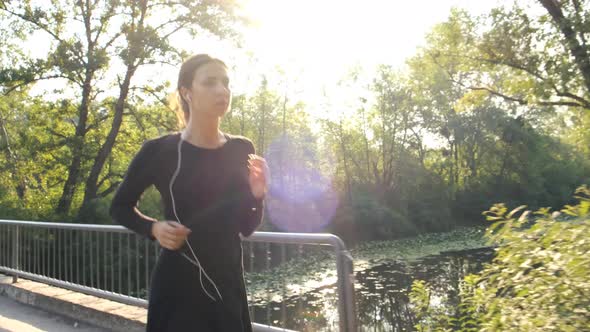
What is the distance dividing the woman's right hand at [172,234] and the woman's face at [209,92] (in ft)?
1.44

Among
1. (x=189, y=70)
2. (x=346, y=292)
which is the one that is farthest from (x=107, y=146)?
(x=189, y=70)

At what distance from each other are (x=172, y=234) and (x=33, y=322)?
451 centimetres

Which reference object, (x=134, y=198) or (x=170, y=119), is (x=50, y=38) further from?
(x=134, y=198)

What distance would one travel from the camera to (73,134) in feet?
63.8

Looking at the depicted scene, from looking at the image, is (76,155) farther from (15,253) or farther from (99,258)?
(99,258)

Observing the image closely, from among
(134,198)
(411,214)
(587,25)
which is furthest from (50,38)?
(411,214)

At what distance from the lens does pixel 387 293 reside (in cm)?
1427

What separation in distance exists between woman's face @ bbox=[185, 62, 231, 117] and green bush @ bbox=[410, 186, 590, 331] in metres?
1.78

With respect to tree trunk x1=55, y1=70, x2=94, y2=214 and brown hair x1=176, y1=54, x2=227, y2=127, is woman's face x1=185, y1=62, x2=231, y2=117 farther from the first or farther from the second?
tree trunk x1=55, y1=70, x2=94, y2=214

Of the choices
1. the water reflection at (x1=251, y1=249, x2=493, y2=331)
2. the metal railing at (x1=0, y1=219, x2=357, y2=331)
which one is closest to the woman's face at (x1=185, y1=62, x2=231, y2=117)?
the metal railing at (x1=0, y1=219, x2=357, y2=331)

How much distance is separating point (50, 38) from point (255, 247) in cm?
1681

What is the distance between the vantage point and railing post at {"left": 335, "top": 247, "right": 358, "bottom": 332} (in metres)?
3.19

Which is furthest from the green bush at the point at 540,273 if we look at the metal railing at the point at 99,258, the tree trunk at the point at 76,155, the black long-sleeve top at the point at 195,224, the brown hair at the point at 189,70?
the tree trunk at the point at 76,155

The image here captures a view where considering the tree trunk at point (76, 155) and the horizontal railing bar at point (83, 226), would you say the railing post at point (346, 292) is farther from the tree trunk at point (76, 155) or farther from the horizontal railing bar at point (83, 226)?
the tree trunk at point (76, 155)
